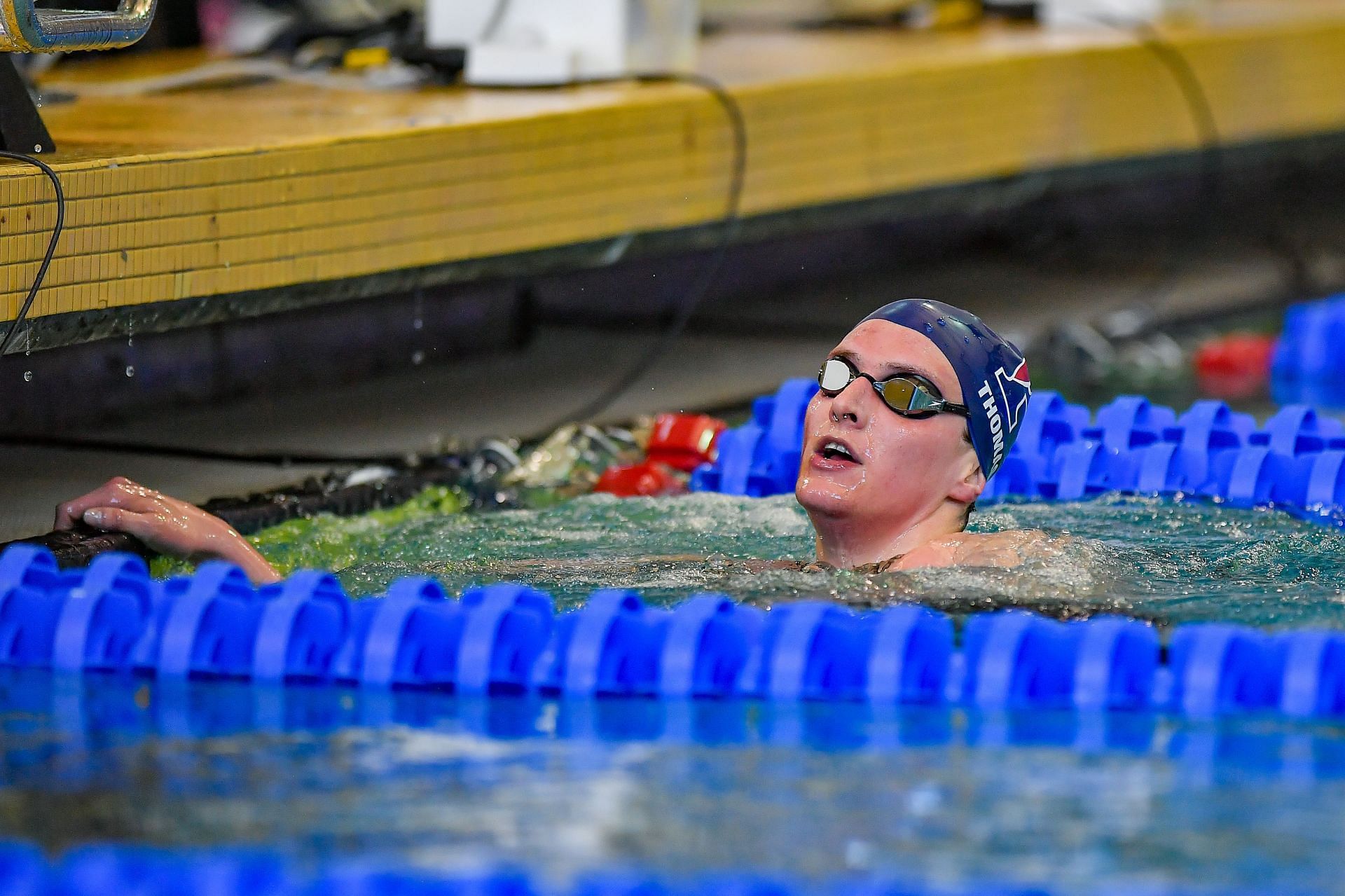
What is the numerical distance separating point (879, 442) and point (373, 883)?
1467mm

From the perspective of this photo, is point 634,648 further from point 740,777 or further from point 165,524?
point 165,524

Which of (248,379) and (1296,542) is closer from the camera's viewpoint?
(1296,542)

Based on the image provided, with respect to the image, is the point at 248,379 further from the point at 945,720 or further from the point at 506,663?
the point at 945,720

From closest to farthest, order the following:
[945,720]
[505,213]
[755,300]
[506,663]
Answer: [945,720]
[506,663]
[505,213]
[755,300]

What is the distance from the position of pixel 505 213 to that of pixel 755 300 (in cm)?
239

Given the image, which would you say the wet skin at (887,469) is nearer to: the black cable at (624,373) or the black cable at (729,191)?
the black cable at (624,373)

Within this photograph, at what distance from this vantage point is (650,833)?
223cm

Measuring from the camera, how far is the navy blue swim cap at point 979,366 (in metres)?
3.33

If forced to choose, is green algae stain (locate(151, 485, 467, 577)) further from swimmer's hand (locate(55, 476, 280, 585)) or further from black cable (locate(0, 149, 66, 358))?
black cable (locate(0, 149, 66, 358))

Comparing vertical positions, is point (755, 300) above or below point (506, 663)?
below

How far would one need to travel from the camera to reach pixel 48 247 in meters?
3.56

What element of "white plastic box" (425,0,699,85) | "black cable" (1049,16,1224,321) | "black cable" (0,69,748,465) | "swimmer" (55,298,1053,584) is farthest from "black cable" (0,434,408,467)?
"black cable" (1049,16,1224,321)

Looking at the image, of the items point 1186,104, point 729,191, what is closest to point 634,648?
point 729,191

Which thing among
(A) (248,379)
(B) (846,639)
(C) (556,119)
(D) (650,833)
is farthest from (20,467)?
(D) (650,833)
